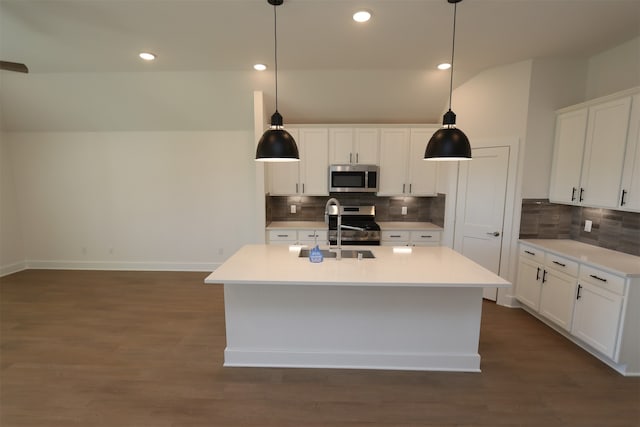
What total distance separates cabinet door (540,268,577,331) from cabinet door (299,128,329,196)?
2990 mm

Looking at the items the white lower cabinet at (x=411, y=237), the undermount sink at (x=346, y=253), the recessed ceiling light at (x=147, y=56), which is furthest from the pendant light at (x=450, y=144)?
the recessed ceiling light at (x=147, y=56)

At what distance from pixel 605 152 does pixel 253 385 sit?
3.94 m

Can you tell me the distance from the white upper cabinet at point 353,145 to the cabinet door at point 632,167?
275 centimetres

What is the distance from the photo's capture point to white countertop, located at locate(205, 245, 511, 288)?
2092 millimetres

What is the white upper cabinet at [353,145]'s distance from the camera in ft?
14.9

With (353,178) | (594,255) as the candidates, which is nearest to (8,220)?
(353,178)

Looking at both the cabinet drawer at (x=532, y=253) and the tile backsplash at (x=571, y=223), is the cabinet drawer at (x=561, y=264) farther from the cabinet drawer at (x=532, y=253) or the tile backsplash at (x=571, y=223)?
the tile backsplash at (x=571, y=223)

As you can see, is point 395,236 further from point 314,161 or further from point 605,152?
point 605,152

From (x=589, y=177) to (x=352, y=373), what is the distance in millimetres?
3129

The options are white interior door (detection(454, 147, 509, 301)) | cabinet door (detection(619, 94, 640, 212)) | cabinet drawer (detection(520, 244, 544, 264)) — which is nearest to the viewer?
cabinet door (detection(619, 94, 640, 212))

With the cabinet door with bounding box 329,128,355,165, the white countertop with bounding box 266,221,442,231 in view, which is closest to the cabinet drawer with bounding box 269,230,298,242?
the white countertop with bounding box 266,221,442,231

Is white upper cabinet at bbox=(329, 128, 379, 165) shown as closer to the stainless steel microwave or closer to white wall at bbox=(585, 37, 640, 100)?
the stainless steel microwave

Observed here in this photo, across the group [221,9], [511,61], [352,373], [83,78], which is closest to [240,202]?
[83,78]

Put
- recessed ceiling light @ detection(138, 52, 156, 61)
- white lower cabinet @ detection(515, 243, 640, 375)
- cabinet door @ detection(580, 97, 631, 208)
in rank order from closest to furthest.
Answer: white lower cabinet @ detection(515, 243, 640, 375)
cabinet door @ detection(580, 97, 631, 208)
recessed ceiling light @ detection(138, 52, 156, 61)
